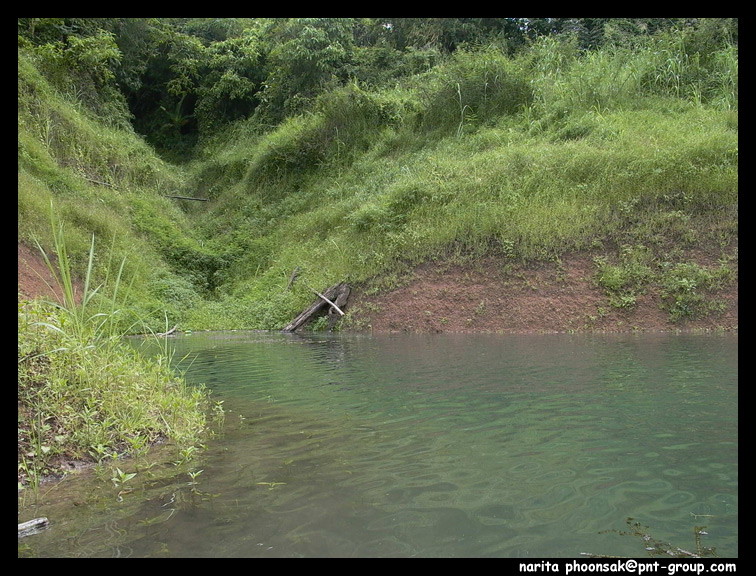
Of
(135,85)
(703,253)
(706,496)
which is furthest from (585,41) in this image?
(706,496)

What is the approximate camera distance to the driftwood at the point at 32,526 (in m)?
2.66

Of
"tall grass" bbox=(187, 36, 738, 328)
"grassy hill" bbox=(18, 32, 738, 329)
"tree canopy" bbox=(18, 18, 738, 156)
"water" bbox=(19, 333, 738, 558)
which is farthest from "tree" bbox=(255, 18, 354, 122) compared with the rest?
"water" bbox=(19, 333, 738, 558)

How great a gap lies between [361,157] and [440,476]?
19.9 metres

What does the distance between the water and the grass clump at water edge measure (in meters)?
0.33

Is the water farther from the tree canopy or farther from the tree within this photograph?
the tree

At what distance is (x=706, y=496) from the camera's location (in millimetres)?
2914

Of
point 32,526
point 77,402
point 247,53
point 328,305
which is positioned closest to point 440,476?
point 32,526

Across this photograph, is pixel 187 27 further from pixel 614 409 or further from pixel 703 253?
pixel 614 409

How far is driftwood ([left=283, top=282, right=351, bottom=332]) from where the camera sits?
13.8m

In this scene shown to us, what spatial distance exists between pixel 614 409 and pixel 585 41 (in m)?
23.1

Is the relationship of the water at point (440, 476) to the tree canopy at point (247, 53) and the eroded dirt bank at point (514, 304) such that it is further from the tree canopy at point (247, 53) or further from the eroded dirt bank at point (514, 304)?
the tree canopy at point (247, 53)

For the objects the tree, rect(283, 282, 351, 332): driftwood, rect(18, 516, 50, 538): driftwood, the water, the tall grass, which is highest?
the tree

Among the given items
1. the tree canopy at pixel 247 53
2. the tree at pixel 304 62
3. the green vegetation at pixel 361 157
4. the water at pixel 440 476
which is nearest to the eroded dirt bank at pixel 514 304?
the green vegetation at pixel 361 157

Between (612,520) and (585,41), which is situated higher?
(585,41)
